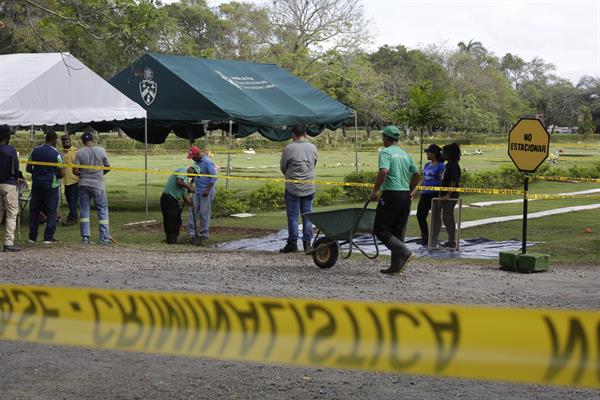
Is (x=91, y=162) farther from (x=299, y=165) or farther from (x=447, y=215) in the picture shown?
(x=447, y=215)

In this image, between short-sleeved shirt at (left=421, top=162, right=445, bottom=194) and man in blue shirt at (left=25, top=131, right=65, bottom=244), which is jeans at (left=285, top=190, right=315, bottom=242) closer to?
short-sleeved shirt at (left=421, top=162, right=445, bottom=194)

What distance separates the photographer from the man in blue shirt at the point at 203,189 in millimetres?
14508

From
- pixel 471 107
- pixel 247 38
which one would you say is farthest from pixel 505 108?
pixel 247 38

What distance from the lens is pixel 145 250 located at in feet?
43.8

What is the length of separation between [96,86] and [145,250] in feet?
18.6

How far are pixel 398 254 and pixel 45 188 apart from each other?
6173 millimetres

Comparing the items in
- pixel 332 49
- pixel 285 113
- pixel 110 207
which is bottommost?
pixel 110 207

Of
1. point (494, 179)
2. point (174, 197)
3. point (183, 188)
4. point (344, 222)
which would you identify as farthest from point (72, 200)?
point (494, 179)

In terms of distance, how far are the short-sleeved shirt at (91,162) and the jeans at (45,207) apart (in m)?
0.55

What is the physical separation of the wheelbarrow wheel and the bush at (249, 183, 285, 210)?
9.80m

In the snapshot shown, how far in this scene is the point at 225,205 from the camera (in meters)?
19.7

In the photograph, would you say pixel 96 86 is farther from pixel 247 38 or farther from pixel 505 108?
pixel 505 108

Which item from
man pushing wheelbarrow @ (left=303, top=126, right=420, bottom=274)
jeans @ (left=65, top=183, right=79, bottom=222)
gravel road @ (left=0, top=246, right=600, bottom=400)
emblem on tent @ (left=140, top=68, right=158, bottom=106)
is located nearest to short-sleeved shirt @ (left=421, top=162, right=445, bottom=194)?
gravel road @ (left=0, top=246, right=600, bottom=400)

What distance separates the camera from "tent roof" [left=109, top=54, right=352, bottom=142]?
788 inches
